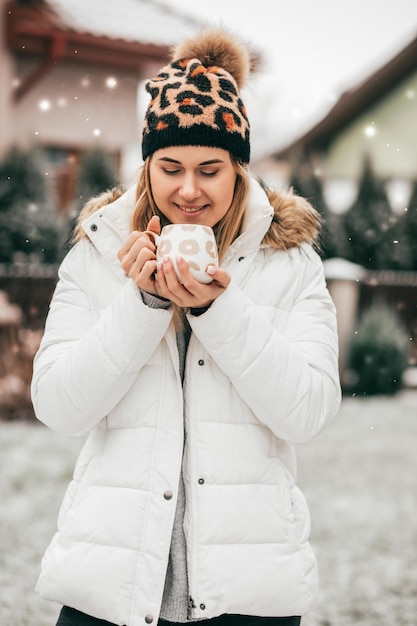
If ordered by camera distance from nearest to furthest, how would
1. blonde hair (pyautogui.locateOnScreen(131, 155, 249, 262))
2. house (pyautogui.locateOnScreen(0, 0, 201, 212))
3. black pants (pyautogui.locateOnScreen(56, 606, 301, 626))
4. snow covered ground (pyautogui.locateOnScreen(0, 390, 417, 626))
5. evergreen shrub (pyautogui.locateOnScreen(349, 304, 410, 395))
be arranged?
black pants (pyautogui.locateOnScreen(56, 606, 301, 626))
blonde hair (pyautogui.locateOnScreen(131, 155, 249, 262))
snow covered ground (pyautogui.locateOnScreen(0, 390, 417, 626))
evergreen shrub (pyautogui.locateOnScreen(349, 304, 410, 395))
house (pyautogui.locateOnScreen(0, 0, 201, 212))

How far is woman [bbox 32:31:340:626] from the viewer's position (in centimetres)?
117

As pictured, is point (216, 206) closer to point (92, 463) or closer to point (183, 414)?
point (183, 414)

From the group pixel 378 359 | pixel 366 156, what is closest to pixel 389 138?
pixel 366 156

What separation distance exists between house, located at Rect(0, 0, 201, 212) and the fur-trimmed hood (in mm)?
5529

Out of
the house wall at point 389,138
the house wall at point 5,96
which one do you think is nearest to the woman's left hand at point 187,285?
the house wall at point 5,96

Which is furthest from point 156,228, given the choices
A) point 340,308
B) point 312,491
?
point 340,308

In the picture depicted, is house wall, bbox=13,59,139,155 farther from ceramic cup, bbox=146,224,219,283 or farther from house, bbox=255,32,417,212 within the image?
ceramic cup, bbox=146,224,219,283

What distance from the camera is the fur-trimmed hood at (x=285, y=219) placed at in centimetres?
137

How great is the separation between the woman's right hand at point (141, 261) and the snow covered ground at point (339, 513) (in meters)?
A: 2.11

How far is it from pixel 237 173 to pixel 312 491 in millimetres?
3210

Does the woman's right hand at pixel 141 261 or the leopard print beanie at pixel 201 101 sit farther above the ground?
the leopard print beanie at pixel 201 101

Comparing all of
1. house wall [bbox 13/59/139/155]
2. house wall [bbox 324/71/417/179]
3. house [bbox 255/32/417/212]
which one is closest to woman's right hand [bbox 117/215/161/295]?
house wall [bbox 13/59/139/155]

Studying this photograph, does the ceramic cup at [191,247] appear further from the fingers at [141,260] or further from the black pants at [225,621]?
the black pants at [225,621]

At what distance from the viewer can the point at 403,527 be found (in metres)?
3.72
